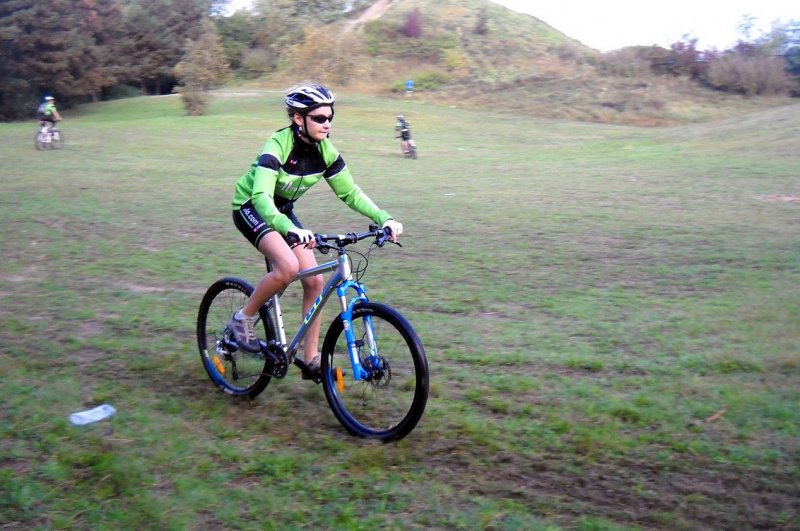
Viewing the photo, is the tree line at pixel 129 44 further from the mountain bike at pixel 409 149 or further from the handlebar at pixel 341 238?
the handlebar at pixel 341 238

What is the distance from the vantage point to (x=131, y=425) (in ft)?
16.4

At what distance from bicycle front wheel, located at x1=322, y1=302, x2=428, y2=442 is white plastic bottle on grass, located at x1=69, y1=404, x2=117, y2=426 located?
1451 mm

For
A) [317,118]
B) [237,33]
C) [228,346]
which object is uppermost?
[237,33]

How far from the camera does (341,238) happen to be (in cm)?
477

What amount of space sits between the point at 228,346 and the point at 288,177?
138 centimetres

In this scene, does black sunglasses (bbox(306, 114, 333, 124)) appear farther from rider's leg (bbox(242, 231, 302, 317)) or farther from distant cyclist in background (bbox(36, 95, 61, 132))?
distant cyclist in background (bbox(36, 95, 61, 132))

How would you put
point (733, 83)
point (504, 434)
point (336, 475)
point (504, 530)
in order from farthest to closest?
point (733, 83) < point (504, 434) < point (336, 475) < point (504, 530)

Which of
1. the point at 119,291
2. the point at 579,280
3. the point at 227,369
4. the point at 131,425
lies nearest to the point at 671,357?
the point at 579,280

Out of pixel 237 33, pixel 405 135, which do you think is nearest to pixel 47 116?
pixel 405 135

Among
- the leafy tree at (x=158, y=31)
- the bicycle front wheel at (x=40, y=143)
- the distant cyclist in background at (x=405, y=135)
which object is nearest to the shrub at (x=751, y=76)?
the distant cyclist in background at (x=405, y=135)

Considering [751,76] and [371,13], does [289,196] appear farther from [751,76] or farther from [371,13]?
[371,13]

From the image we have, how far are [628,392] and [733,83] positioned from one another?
145ft

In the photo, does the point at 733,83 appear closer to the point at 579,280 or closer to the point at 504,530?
the point at 579,280

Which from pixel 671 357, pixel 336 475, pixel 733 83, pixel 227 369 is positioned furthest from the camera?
pixel 733 83
